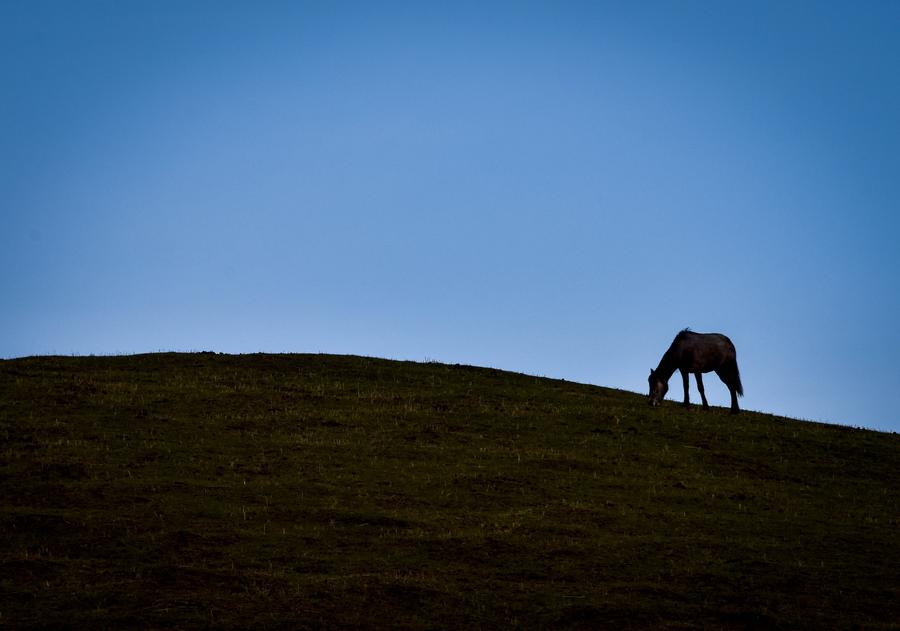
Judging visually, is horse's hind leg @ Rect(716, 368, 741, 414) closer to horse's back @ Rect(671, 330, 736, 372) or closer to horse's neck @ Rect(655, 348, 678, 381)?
horse's back @ Rect(671, 330, 736, 372)

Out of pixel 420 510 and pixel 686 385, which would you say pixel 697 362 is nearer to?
pixel 686 385

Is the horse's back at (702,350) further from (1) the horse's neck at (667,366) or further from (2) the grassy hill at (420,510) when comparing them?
(2) the grassy hill at (420,510)

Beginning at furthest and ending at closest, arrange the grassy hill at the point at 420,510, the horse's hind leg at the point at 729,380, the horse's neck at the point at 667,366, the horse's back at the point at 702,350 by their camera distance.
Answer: the horse's hind leg at the point at 729,380 < the horse's neck at the point at 667,366 < the horse's back at the point at 702,350 < the grassy hill at the point at 420,510

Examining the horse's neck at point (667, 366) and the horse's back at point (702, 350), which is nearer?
the horse's back at point (702, 350)

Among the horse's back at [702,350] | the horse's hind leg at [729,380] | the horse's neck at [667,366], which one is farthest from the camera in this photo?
the horse's hind leg at [729,380]

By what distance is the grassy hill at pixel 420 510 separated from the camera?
15.1 meters

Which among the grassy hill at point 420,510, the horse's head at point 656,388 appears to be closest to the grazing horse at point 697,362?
the horse's head at point 656,388

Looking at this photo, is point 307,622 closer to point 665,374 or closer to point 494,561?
point 494,561

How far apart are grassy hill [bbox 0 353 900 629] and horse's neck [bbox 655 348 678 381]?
1.30 m

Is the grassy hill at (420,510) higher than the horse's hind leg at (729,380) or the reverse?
the reverse

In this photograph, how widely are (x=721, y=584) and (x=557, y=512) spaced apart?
5.61 m

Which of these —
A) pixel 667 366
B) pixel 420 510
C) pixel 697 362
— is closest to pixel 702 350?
pixel 697 362

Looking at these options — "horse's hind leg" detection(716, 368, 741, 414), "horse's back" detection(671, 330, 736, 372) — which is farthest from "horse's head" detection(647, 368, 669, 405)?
"horse's hind leg" detection(716, 368, 741, 414)

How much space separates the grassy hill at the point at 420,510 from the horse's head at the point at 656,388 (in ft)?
1.51
